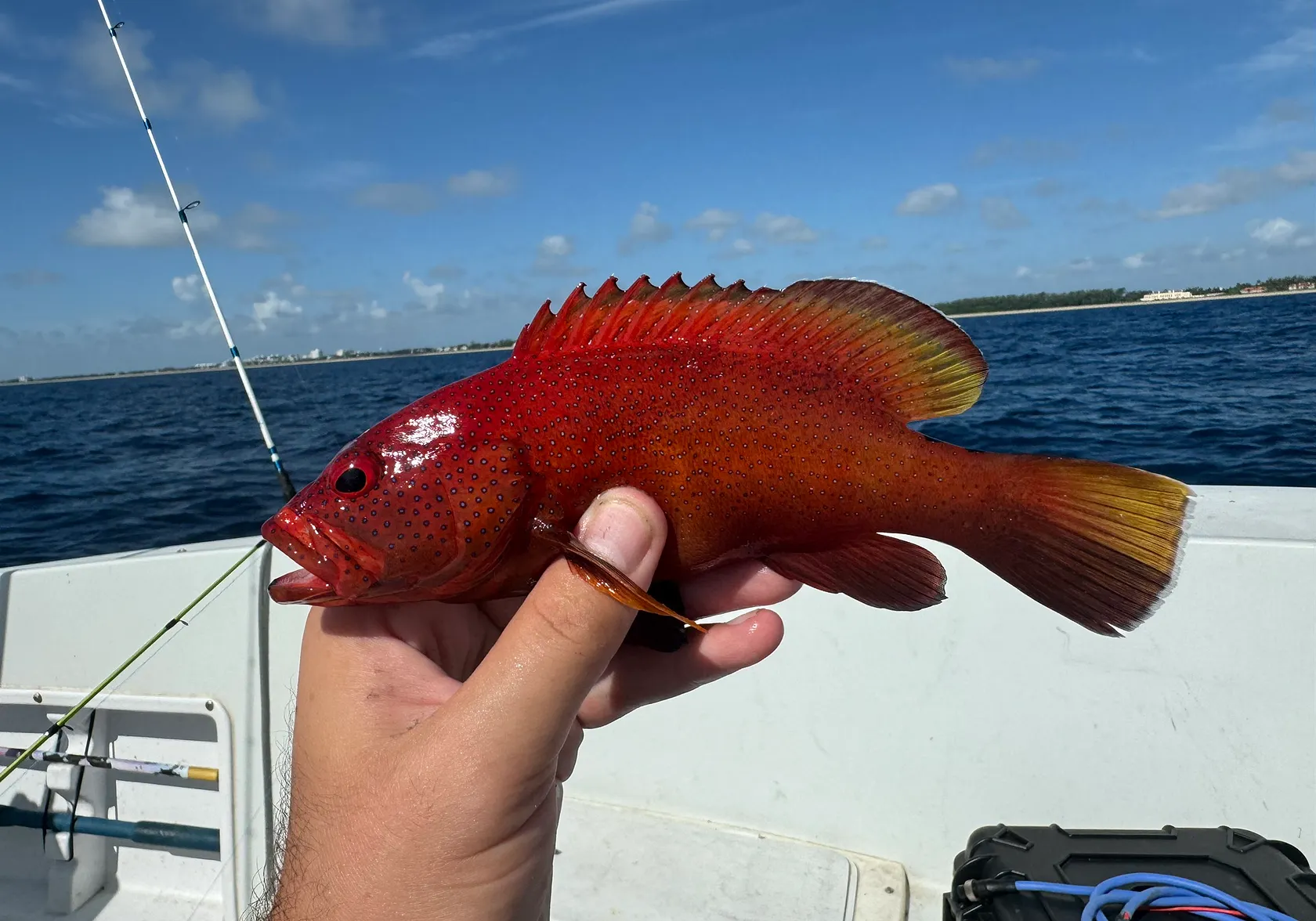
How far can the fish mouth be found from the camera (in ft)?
6.23

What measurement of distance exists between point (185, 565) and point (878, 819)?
162 inches

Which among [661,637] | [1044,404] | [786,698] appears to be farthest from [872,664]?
[1044,404]

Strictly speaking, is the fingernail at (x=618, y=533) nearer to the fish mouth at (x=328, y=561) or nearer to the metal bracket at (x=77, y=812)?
the fish mouth at (x=328, y=561)

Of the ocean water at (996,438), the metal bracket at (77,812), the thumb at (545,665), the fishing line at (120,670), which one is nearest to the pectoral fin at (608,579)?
the thumb at (545,665)

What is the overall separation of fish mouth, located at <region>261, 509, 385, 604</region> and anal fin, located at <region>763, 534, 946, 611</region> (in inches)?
49.5

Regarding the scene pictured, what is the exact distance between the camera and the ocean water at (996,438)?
12.7 metres

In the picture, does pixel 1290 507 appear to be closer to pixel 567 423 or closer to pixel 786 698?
pixel 786 698

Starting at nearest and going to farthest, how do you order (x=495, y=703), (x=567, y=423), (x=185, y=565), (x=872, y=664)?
(x=495, y=703) < (x=567, y=423) < (x=872, y=664) < (x=185, y=565)

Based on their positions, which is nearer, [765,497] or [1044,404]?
[765,497]

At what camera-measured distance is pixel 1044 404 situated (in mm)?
17547

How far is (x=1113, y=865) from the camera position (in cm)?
300

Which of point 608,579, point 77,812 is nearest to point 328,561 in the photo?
point 608,579

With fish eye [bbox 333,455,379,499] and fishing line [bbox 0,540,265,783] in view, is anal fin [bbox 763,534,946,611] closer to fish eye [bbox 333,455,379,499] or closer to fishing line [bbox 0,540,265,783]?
fish eye [bbox 333,455,379,499]

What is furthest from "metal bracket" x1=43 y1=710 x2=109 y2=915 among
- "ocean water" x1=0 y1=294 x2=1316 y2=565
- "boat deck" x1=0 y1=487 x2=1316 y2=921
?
"ocean water" x1=0 y1=294 x2=1316 y2=565
